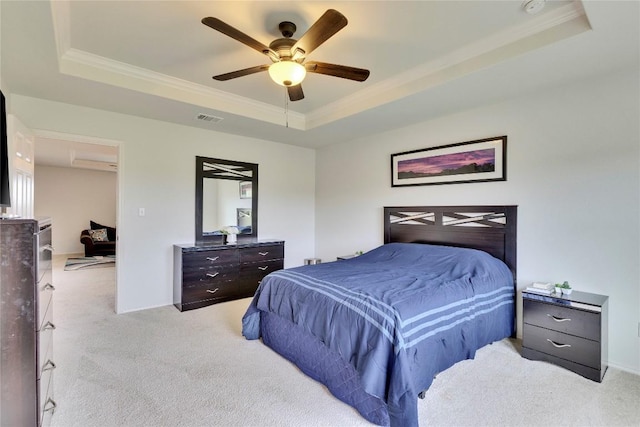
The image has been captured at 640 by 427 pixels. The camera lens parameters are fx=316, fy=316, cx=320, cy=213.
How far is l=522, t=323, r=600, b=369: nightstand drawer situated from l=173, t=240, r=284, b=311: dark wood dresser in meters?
3.25

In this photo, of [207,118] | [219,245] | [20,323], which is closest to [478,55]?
[207,118]

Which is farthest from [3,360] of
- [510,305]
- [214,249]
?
[510,305]

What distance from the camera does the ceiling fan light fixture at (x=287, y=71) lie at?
225 centimetres

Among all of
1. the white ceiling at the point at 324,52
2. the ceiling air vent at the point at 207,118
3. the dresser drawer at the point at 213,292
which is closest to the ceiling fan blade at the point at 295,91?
the white ceiling at the point at 324,52

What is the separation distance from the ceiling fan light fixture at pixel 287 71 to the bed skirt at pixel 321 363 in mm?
1888

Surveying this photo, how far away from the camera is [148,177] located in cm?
402

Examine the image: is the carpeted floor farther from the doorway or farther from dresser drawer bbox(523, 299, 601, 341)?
dresser drawer bbox(523, 299, 601, 341)

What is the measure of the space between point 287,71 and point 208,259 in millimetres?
2702

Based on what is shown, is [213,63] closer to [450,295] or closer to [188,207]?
[188,207]

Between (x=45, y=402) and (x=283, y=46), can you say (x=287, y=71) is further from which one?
(x=45, y=402)

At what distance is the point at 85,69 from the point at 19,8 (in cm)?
105

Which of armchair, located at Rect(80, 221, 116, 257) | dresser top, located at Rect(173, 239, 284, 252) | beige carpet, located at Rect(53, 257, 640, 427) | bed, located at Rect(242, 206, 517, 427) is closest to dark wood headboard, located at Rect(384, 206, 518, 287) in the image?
bed, located at Rect(242, 206, 517, 427)

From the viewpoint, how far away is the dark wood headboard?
10.6 feet

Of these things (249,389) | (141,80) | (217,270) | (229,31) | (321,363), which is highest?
(141,80)
